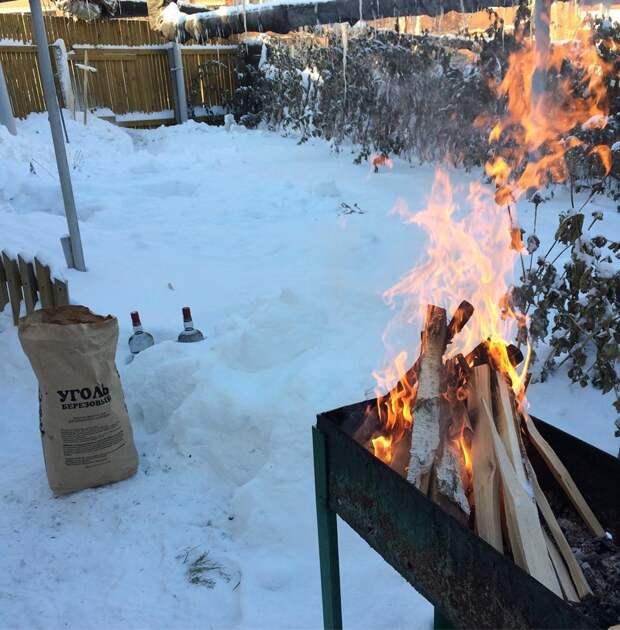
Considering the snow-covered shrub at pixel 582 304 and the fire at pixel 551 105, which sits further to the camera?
the fire at pixel 551 105

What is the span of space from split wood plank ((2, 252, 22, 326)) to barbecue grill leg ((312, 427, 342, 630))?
136 inches

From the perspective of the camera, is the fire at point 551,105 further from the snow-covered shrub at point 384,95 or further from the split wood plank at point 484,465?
the split wood plank at point 484,465

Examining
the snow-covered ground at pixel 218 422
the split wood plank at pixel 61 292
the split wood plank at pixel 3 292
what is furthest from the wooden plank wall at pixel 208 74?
the split wood plank at pixel 61 292

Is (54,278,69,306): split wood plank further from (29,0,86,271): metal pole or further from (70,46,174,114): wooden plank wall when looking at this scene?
(70,46,174,114): wooden plank wall

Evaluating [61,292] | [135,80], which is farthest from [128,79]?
[61,292]

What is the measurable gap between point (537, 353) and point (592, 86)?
5693 mm

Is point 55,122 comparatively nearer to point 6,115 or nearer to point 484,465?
point 484,465

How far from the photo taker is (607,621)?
4.57ft

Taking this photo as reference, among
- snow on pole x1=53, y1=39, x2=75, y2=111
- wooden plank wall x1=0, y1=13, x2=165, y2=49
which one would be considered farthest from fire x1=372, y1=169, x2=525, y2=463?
wooden plank wall x1=0, y1=13, x2=165, y2=49

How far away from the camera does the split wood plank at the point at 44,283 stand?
13.5 feet

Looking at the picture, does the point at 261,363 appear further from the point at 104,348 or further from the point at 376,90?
the point at 376,90

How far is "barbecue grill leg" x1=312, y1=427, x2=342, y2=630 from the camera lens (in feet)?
5.87

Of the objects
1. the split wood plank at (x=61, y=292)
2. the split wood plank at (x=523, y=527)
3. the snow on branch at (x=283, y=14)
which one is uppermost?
the snow on branch at (x=283, y=14)

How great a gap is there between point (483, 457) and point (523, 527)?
260mm
